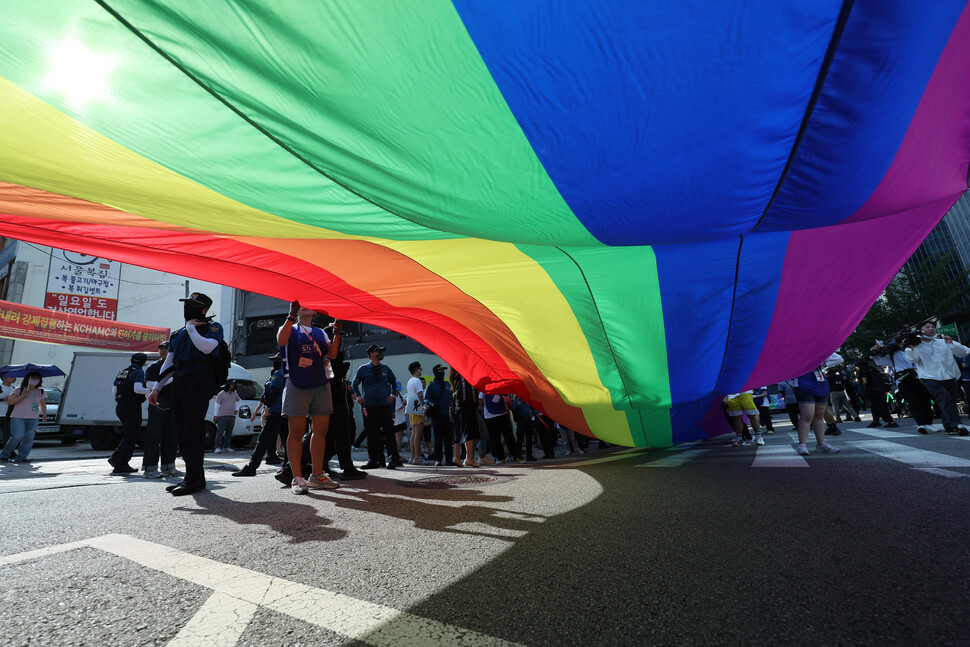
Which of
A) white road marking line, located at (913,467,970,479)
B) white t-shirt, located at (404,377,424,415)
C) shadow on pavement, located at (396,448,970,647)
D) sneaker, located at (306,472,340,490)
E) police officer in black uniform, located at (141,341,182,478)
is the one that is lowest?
shadow on pavement, located at (396,448,970,647)

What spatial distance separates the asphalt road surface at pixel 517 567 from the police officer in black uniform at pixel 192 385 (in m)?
0.57

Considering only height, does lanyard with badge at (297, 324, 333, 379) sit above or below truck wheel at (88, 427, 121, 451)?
above

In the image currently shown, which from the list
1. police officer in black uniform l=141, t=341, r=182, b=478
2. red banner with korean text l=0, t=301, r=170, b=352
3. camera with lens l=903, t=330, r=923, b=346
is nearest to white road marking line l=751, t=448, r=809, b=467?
camera with lens l=903, t=330, r=923, b=346

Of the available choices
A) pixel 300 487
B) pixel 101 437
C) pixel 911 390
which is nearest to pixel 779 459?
pixel 911 390

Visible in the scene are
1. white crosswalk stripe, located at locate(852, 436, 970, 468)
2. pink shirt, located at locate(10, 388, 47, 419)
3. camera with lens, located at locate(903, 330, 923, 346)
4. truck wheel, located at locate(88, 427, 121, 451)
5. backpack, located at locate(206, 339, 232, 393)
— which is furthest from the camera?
truck wheel, located at locate(88, 427, 121, 451)

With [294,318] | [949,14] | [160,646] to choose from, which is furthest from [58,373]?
[949,14]

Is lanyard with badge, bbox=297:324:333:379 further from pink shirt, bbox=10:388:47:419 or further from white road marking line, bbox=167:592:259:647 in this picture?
pink shirt, bbox=10:388:47:419

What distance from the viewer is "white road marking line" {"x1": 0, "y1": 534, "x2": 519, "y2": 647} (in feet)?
4.53

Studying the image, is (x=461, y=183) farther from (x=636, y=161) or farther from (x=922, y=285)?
(x=922, y=285)

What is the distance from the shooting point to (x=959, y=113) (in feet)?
7.48

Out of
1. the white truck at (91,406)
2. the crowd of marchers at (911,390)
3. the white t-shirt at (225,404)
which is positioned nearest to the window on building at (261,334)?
the white truck at (91,406)

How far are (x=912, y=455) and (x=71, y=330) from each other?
25.1 metres

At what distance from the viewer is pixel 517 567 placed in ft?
6.48

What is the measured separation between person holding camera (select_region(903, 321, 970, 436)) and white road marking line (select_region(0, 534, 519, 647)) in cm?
863
